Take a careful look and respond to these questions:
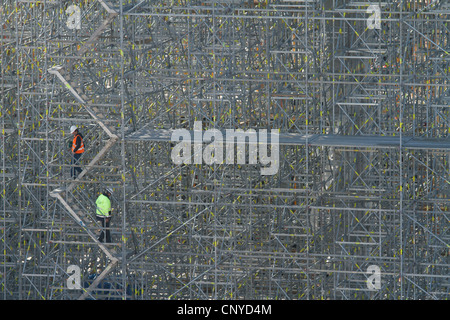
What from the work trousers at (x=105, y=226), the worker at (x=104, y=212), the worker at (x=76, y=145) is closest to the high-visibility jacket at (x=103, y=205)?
the worker at (x=104, y=212)

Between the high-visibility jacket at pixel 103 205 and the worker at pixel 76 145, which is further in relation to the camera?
the worker at pixel 76 145

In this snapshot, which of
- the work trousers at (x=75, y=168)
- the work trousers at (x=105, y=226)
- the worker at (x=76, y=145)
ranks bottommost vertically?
the work trousers at (x=105, y=226)

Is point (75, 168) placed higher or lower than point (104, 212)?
higher

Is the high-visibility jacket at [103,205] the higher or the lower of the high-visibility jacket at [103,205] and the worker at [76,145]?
the lower

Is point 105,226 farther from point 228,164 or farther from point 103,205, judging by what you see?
point 228,164

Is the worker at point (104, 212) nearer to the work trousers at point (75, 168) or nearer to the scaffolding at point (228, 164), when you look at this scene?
the scaffolding at point (228, 164)

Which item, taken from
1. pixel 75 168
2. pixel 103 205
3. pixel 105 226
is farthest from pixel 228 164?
pixel 75 168

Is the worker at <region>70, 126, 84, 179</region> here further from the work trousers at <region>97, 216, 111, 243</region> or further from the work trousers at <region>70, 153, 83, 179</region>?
the work trousers at <region>97, 216, 111, 243</region>
